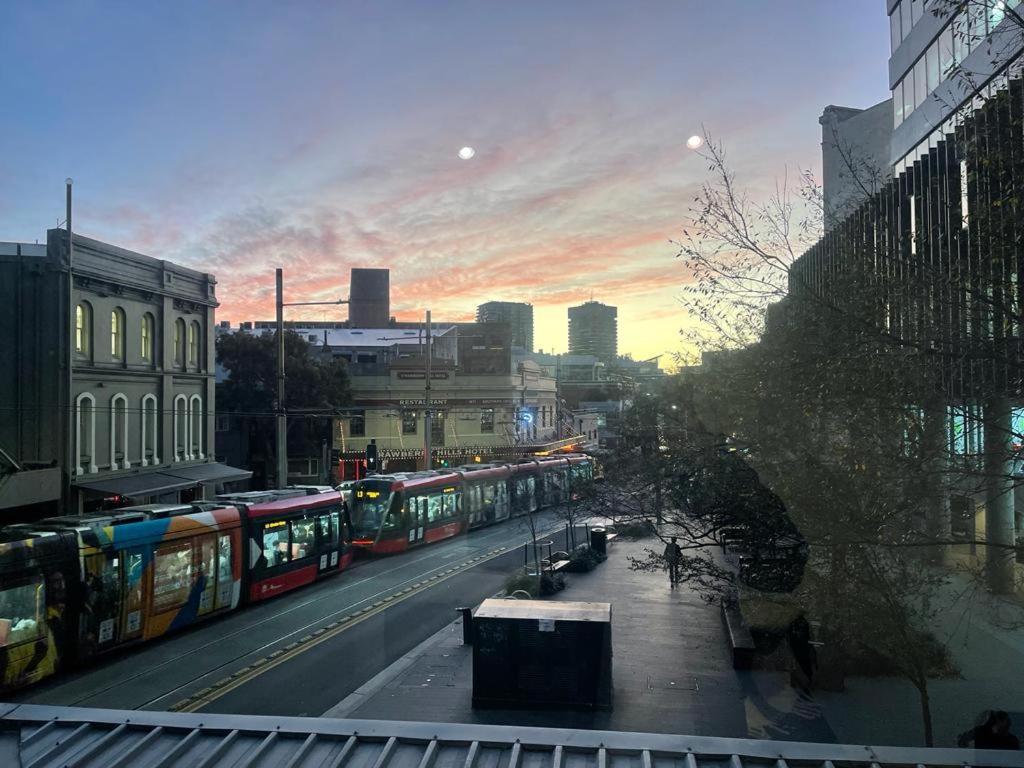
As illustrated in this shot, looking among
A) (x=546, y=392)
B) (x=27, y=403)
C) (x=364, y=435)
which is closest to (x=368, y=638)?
(x=27, y=403)

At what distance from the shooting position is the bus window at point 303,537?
19328mm

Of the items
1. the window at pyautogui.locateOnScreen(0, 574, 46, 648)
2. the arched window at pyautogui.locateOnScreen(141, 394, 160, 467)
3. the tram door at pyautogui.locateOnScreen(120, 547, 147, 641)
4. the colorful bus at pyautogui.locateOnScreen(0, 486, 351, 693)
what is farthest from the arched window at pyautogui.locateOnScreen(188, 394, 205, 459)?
the window at pyautogui.locateOnScreen(0, 574, 46, 648)

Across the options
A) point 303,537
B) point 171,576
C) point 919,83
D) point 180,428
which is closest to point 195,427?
point 180,428

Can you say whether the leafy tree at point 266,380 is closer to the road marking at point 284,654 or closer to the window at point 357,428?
the window at point 357,428

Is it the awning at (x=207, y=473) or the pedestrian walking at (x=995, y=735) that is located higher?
the awning at (x=207, y=473)

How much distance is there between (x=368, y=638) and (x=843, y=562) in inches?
394

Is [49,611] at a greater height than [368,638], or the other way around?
[49,611]

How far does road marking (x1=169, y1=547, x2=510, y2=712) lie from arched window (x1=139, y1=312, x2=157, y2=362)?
15.5 metres

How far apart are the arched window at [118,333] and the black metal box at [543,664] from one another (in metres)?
21.6

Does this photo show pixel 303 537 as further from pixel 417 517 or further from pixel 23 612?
pixel 23 612

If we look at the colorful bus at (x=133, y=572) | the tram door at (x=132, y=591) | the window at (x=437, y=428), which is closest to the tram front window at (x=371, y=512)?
the colorful bus at (x=133, y=572)

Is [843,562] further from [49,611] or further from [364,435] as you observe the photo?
[364,435]

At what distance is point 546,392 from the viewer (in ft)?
193

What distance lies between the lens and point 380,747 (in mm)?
4531
